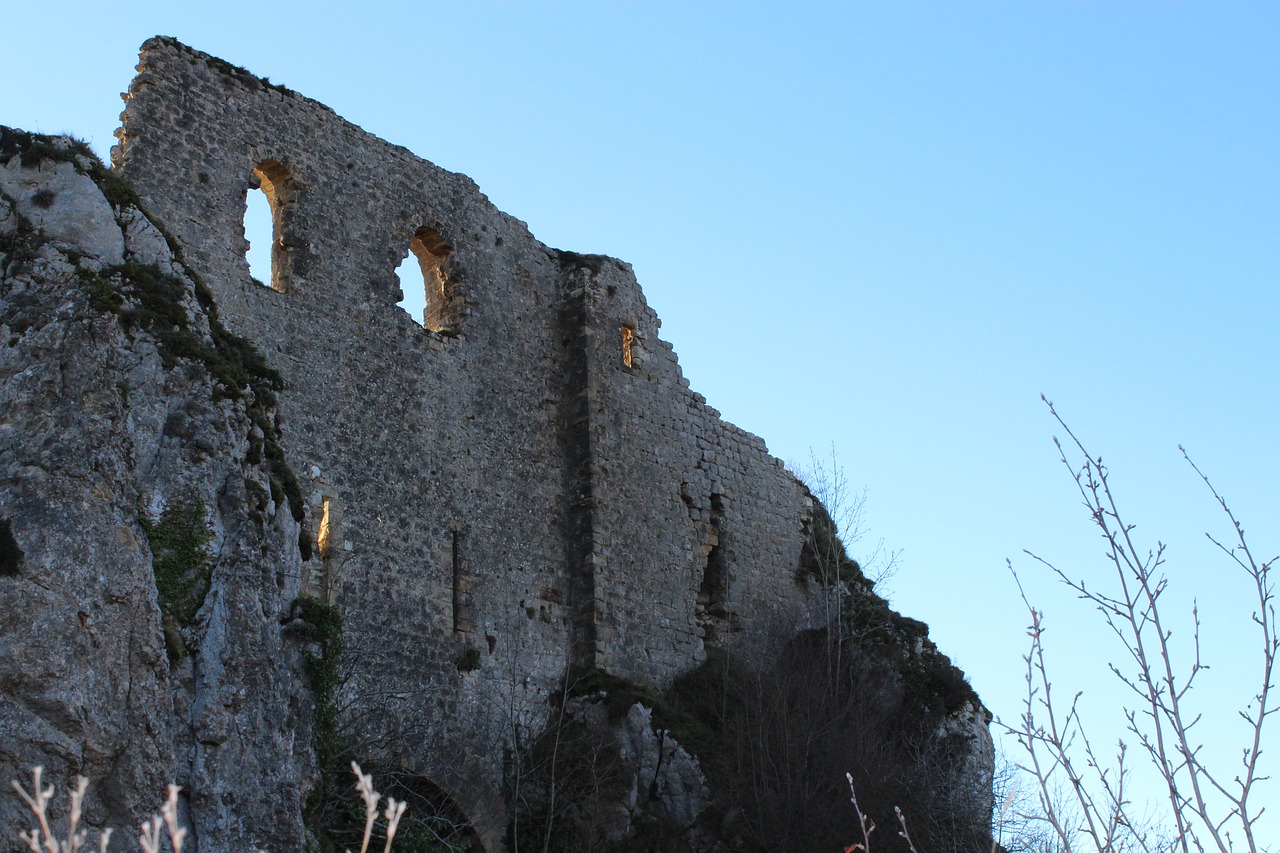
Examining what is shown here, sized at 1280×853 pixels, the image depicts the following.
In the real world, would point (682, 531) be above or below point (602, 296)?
below

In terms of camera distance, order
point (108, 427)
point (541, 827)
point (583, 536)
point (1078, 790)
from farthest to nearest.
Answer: point (583, 536), point (541, 827), point (108, 427), point (1078, 790)

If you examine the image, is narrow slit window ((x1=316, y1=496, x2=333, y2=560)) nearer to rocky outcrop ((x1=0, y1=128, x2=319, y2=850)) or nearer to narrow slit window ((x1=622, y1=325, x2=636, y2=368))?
rocky outcrop ((x1=0, y1=128, x2=319, y2=850))

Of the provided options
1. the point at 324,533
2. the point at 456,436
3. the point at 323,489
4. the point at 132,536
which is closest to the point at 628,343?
the point at 456,436

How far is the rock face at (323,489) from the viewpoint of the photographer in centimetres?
959

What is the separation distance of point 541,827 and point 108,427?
26.9ft

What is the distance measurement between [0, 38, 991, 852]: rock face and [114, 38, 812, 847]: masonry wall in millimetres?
39

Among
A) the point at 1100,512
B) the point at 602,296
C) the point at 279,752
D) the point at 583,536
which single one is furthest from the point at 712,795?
the point at 1100,512

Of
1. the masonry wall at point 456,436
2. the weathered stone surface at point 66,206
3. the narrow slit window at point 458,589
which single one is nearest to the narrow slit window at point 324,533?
the masonry wall at point 456,436

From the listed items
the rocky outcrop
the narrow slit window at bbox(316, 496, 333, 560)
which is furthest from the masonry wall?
the rocky outcrop

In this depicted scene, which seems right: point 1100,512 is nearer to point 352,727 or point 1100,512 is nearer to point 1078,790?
point 1078,790

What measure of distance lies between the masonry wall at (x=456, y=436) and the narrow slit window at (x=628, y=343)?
6cm

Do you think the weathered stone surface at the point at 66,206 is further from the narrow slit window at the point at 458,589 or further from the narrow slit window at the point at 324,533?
the narrow slit window at the point at 458,589

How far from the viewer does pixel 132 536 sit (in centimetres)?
985

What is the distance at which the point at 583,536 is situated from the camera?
18828mm
